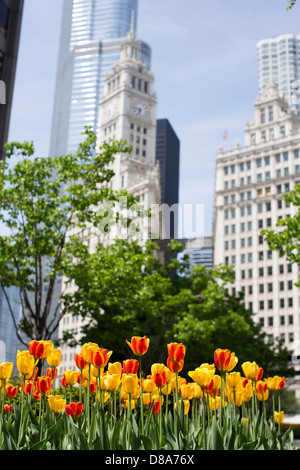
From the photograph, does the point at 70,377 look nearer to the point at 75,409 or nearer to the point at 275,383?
the point at 75,409

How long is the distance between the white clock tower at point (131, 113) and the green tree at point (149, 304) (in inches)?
1844

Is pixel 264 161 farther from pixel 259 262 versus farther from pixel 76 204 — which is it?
pixel 76 204

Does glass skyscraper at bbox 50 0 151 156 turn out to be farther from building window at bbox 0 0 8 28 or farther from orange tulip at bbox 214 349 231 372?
orange tulip at bbox 214 349 231 372

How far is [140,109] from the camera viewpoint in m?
83.6

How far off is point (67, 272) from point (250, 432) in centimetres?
1454

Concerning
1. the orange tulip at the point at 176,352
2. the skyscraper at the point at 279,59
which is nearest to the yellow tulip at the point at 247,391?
the orange tulip at the point at 176,352

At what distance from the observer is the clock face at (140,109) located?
82062 millimetres

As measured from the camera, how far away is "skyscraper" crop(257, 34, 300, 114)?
125938 millimetres

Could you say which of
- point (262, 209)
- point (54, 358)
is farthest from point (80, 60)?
point (54, 358)

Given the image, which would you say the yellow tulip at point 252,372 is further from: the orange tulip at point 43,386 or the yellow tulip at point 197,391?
the orange tulip at point 43,386

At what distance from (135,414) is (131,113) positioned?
264ft

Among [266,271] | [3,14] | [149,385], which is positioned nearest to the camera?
[149,385]

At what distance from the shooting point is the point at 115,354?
2302 cm

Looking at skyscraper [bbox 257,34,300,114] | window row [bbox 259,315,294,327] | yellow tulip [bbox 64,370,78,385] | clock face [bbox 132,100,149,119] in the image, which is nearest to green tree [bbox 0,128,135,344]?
yellow tulip [bbox 64,370,78,385]
